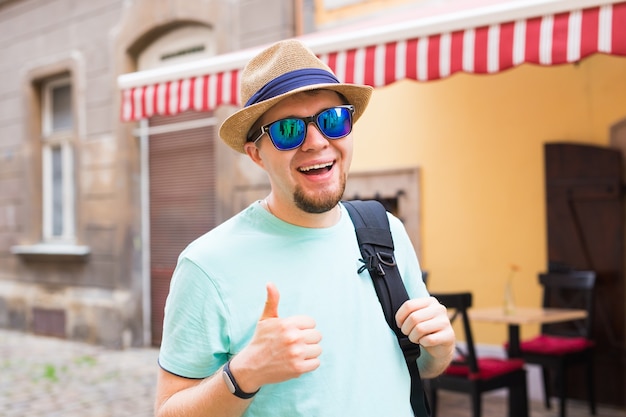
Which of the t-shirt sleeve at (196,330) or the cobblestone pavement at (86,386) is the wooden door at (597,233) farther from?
the t-shirt sleeve at (196,330)

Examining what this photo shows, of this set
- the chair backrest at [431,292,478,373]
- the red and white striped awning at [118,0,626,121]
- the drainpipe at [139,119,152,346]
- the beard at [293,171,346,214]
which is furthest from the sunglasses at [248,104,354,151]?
the drainpipe at [139,119,152,346]

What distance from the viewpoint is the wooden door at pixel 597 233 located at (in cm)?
572

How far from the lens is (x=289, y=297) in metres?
1.49

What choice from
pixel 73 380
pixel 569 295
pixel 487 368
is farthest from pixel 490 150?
pixel 73 380

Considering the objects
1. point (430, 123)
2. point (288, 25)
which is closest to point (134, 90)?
point (288, 25)

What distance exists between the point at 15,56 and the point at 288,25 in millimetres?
5131

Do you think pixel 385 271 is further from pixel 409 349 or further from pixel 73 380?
pixel 73 380

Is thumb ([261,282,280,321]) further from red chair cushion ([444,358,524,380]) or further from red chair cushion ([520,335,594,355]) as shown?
red chair cushion ([520,335,594,355])

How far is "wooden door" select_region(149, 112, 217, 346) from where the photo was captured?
334 inches

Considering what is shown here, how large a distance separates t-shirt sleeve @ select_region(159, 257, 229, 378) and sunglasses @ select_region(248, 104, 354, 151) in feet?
1.03

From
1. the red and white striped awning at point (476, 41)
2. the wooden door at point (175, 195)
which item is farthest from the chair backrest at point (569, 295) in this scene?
the wooden door at point (175, 195)

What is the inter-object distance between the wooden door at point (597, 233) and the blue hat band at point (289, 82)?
4658 millimetres

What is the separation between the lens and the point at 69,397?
643cm

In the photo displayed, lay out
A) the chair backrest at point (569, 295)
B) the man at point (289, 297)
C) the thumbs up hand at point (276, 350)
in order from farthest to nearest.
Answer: the chair backrest at point (569, 295)
the man at point (289, 297)
the thumbs up hand at point (276, 350)
